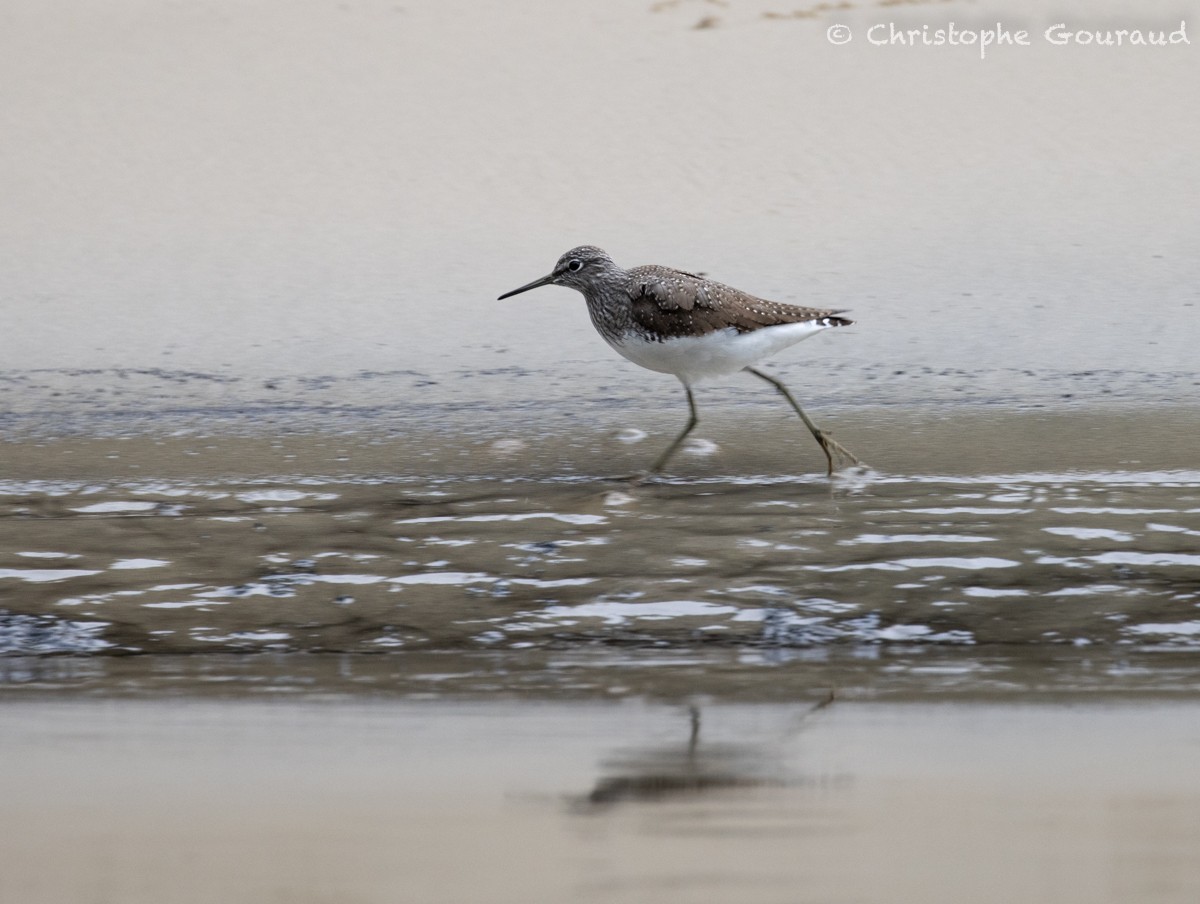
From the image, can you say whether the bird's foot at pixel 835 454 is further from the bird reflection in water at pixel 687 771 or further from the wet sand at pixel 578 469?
the bird reflection in water at pixel 687 771

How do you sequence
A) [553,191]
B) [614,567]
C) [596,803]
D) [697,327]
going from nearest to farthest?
[596,803]
[614,567]
[697,327]
[553,191]

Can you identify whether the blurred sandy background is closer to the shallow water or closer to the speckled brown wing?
the speckled brown wing

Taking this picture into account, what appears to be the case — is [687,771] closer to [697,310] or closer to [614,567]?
[614,567]

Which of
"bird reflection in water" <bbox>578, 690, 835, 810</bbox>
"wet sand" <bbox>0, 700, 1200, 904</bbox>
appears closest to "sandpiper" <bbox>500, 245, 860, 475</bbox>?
"wet sand" <bbox>0, 700, 1200, 904</bbox>

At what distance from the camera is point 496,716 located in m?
3.89

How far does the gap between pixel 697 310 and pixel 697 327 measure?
0.22 ft

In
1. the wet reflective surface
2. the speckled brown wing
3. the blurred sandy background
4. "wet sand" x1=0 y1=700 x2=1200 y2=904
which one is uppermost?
the blurred sandy background

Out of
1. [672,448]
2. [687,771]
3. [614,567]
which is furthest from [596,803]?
[672,448]

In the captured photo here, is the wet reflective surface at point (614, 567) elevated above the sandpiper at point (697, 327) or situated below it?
below

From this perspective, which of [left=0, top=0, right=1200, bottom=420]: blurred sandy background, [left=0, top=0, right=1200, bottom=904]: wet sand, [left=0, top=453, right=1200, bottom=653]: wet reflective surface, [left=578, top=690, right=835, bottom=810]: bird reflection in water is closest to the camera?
[left=0, top=0, right=1200, bottom=904]: wet sand

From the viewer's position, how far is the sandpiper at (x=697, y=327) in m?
6.00

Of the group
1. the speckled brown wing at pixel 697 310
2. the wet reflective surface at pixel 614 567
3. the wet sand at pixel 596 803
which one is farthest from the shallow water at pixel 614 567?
the speckled brown wing at pixel 697 310

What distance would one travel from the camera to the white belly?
236 inches

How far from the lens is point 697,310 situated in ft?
19.7
